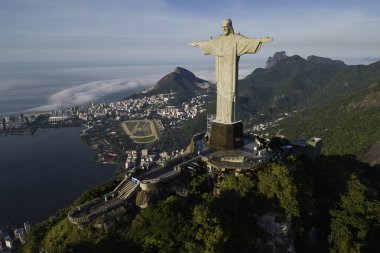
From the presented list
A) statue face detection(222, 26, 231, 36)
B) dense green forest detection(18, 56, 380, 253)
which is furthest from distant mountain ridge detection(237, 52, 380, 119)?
statue face detection(222, 26, 231, 36)

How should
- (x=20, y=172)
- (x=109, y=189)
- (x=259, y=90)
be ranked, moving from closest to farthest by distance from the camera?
(x=109, y=189), (x=20, y=172), (x=259, y=90)

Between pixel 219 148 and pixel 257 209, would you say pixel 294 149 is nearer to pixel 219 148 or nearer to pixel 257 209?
pixel 219 148

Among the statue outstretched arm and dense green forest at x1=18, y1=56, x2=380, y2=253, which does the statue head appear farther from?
dense green forest at x1=18, y1=56, x2=380, y2=253

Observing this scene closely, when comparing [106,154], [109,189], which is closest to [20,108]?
[106,154]

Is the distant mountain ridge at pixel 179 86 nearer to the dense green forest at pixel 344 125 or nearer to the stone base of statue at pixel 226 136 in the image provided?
the dense green forest at pixel 344 125

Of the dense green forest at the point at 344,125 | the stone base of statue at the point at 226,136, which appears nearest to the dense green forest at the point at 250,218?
the stone base of statue at the point at 226,136

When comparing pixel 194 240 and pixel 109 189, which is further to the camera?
pixel 109 189
